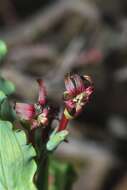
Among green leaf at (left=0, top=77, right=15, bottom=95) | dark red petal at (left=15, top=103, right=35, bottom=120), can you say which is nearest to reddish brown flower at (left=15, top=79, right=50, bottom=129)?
dark red petal at (left=15, top=103, right=35, bottom=120)

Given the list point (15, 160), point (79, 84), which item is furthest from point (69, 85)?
point (15, 160)

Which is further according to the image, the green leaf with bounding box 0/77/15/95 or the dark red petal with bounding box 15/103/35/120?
the green leaf with bounding box 0/77/15/95

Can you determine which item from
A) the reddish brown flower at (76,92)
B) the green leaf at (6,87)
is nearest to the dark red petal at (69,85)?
the reddish brown flower at (76,92)

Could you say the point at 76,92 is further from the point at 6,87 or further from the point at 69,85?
the point at 6,87

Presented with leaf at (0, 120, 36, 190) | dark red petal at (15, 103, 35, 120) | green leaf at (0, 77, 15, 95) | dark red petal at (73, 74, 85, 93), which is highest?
dark red petal at (73, 74, 85, 93)

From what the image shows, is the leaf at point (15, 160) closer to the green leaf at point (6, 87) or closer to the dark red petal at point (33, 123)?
the dark red petal at point (33, 123)

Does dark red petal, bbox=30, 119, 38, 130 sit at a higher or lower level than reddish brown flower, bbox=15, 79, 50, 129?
lower

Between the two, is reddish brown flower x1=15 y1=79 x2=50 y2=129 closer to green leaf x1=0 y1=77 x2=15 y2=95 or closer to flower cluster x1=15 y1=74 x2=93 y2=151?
flower cluster x1=15 y1=74 x2=93 y2=151
